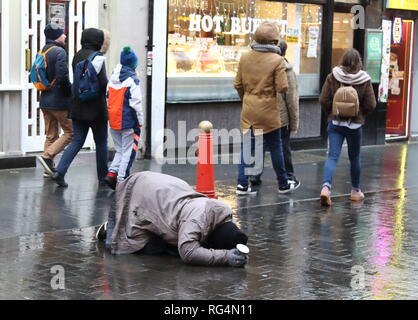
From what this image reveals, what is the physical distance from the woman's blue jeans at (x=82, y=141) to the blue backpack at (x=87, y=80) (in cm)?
35

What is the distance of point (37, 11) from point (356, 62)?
4355 mm

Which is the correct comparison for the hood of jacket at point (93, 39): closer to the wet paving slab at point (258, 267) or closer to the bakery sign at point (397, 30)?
the wet paving slab at point (258, 267)

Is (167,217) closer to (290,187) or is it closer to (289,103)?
(290,187)

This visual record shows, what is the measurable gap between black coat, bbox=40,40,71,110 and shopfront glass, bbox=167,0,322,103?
8.99 ft

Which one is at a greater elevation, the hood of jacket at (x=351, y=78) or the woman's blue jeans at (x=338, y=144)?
the hood of jacket at (x=351, y=78)

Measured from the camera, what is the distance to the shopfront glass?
44.6ft

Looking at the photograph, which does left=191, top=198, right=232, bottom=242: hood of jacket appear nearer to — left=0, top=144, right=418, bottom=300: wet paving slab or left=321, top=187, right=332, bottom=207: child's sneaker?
left=0, top=144, right=418, bottom=300: wet paving slab

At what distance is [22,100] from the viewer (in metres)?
11.8

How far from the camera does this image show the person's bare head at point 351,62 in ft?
33.3

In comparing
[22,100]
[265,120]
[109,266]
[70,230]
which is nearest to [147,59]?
[22,100]

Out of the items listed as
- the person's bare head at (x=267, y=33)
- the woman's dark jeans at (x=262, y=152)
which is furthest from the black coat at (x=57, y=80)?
the person's bare head at (x=267, y=33)

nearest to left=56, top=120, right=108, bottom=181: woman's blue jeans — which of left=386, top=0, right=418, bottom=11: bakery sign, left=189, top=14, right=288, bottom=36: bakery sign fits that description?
left=189, top=14, right=288, bottom=36: bakery sign

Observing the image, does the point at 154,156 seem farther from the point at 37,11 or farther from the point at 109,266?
the point at 109,266

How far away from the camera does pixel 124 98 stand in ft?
33.2
